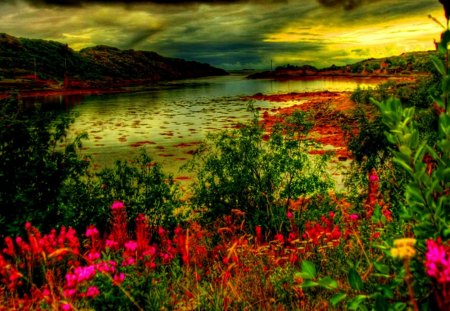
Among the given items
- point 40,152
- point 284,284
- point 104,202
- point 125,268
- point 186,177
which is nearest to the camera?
point 125,268

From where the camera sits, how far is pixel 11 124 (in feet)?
24.5

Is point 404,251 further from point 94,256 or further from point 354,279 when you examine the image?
point 94,256

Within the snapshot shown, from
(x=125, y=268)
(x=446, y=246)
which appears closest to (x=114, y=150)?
(x=125, y=268)

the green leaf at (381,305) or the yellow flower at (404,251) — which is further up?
the yellow flower at (404,251)

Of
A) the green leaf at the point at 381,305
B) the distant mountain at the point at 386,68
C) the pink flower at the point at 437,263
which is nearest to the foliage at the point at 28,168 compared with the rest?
the green leaf at the point at 381,305

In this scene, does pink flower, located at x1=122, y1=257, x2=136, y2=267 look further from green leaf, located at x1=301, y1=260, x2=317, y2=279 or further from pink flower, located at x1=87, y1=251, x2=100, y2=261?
green leaf, located at x1=301, y1=260, x2=317, y2=279

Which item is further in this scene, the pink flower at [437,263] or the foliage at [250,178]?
the foliage at [250,178]

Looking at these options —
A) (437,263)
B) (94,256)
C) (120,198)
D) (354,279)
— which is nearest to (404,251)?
(437,263)

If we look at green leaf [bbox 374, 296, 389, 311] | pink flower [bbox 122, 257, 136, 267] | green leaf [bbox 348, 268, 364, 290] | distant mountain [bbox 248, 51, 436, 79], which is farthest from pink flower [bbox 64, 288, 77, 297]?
distant mountain [bbox 248, 51, 436, 79]

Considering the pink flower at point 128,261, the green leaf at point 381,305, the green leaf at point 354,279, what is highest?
the green leaf at point 354,279

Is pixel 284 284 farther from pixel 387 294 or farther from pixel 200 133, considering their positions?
pixel 200 133

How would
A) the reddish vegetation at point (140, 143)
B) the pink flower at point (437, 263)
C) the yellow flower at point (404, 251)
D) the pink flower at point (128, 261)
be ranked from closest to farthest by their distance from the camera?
the yellow flower at point (404, 251), the pink flower at point (437, 263), the pink flower at point (128, 261), the reddish vegetation at point (140, 143)

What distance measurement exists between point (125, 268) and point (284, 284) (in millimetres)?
1672

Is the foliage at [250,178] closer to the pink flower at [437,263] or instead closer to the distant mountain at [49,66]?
the pink flower at [437,263]
